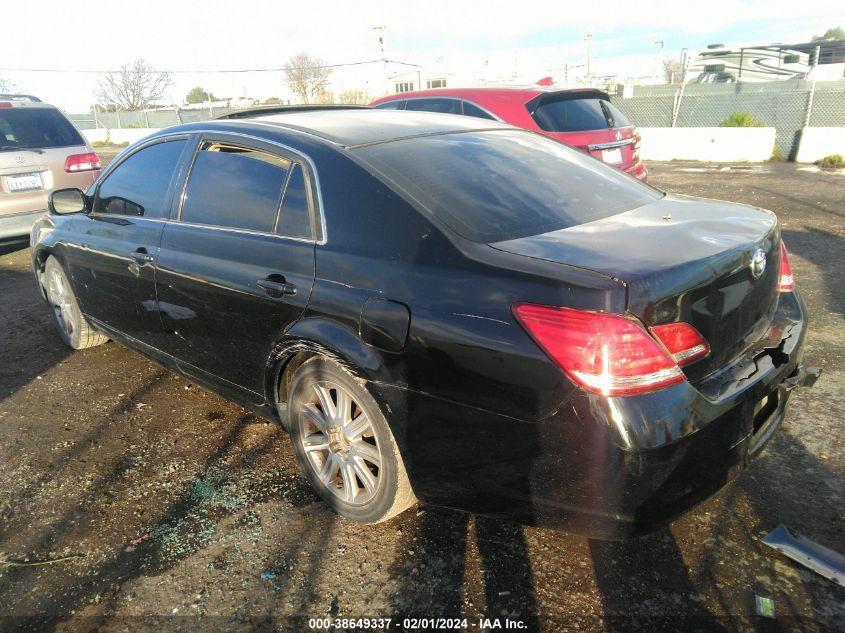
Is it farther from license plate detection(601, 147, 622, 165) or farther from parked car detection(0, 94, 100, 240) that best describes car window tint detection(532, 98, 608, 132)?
parked car detection(0, 94, 100, 240)

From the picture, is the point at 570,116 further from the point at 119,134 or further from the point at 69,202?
the point at 119,134

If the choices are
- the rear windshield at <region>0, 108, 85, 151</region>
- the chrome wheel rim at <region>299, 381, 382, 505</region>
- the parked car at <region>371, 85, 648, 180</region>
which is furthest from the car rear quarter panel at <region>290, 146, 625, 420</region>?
the rear windshield at <region>0, 108, 85, 151</region>

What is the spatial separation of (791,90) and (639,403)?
1713 centimetres

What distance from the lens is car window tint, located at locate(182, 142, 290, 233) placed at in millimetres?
2906

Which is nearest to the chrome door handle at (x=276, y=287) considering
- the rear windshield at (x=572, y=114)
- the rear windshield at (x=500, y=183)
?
the rear windshield at (x=500, y=183)

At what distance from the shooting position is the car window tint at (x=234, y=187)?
291cm

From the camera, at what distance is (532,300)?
78.4 inches

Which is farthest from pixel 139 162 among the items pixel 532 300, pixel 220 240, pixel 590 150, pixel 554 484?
pixel 590 150

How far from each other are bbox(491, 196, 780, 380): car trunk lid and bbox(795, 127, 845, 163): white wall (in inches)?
551

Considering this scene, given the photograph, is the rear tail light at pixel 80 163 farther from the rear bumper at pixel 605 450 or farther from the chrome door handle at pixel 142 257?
the rear bumper at pixel 605 450

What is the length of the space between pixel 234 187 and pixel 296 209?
0.52 m

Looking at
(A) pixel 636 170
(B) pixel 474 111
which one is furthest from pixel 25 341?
(A) pixel 636 170

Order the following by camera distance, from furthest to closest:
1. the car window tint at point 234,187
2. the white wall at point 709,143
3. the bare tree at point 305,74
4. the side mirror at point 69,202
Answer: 1. the bare tree at point 305,74
2. the white wall at point 709,143
3. the side mirror at point 69,202
4. the car window tint at point 234,187

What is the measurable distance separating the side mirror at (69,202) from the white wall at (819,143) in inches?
591
